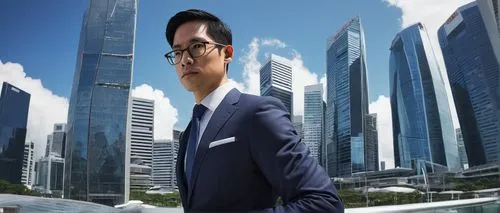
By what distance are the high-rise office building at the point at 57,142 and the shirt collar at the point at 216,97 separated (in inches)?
3998

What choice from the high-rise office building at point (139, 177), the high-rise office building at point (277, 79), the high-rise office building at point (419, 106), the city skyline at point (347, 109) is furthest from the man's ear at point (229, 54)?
the high-rise office building at point (277, 79)

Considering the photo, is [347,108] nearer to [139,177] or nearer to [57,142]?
[139,177]

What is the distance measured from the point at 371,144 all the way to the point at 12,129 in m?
66.9

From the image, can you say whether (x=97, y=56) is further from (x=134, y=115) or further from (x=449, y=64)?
(x=449, y=64)

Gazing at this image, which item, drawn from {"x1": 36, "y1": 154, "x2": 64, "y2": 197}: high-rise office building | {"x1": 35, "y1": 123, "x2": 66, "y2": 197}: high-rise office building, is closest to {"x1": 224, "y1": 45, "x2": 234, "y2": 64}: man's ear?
{"x1": 35, "y1": 123, "x2": 66, "y2": 197}: high-rise office building

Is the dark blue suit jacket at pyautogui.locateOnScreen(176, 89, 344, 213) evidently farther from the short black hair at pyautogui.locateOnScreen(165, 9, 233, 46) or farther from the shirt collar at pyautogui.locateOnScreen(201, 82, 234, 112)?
the short black hair at pyautogui.locateOnScreen(165, 9, 233, 46)

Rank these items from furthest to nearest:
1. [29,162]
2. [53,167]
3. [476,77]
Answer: [29,162]
[53,167]
[476,77]

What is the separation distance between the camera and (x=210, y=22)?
0.86 meters

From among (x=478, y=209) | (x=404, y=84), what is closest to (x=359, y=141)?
(x=404, y=84)

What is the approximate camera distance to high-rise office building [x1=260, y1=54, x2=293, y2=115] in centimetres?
9231

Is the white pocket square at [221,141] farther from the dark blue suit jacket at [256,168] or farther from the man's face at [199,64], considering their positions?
the man's face at [199,64]

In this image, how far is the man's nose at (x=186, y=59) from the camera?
0.82 meters

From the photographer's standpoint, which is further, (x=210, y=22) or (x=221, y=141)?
(x=210, y=22)

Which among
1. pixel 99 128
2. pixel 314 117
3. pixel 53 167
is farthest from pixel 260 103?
pixel 314 117
